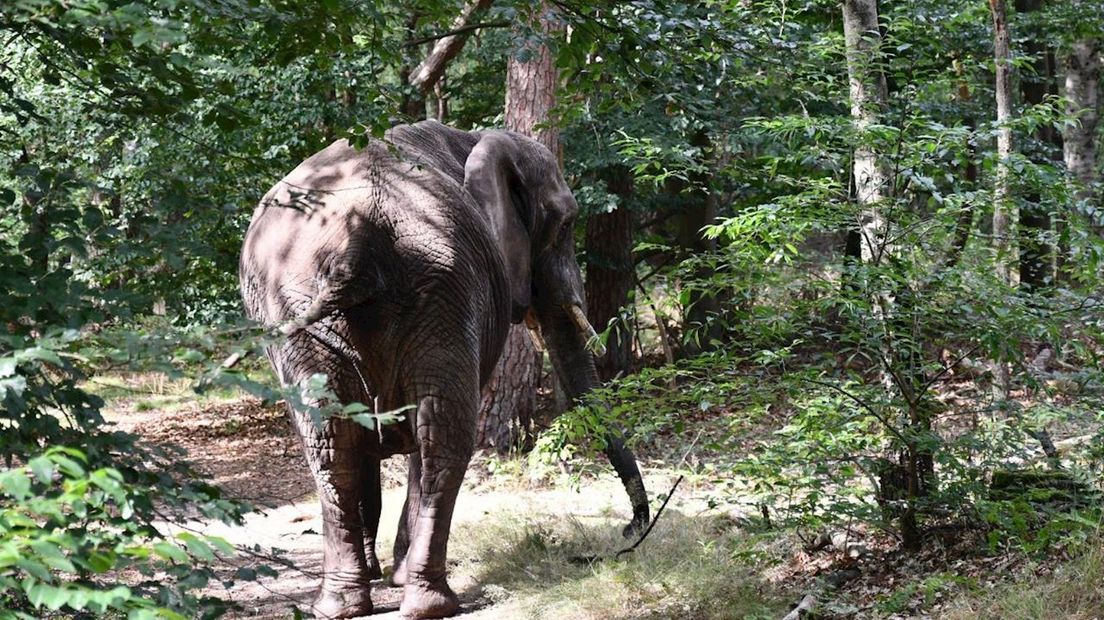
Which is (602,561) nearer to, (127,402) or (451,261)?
(451,261)

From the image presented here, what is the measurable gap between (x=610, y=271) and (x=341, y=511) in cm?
947

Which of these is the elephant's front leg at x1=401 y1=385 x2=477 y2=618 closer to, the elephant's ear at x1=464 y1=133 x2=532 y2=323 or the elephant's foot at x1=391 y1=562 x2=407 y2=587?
the elephant's foot at x1=391 y1=562 x2=407 y2=587

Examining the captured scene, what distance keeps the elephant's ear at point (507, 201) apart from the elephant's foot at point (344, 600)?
7.90ft

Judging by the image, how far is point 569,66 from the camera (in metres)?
6.12

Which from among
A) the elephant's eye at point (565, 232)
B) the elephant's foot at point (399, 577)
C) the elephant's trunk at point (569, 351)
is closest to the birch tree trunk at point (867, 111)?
the elephant's eye at point (565, 232)

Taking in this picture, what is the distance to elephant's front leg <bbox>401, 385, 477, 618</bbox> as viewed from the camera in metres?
6.98

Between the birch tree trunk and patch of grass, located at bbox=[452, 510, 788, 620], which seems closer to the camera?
the birch tree trunk

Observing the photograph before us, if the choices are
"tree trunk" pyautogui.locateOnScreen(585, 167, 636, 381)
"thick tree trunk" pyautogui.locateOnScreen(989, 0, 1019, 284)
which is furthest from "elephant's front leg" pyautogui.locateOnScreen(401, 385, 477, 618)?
"tree trunk" pyautogui.locateOnScreen(585, 167, 636, 381)

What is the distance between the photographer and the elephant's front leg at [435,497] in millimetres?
6984

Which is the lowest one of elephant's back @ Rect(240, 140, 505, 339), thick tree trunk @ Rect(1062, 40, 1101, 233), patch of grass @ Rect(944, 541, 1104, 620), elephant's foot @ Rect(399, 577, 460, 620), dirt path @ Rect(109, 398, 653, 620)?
dirt path @ Rect(109, 398, 653, 620)

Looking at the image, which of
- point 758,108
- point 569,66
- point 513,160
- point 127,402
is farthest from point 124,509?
point 127,402

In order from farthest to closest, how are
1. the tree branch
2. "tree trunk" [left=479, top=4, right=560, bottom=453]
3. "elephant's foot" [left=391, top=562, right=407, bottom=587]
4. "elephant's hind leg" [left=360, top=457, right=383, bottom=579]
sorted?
the tree branch → "tree trunk" [left=479, top=4, right=560, bottom=453] → "elephant's foot" [left=391, top=562, right=407, bottom=587] → "elephant's hind leg" [left=360, top=457, right=383, bottom=579]

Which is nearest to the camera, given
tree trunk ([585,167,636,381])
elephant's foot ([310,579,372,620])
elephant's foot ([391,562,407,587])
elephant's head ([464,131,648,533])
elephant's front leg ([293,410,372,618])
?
elephant's front leg ([293,410,372,618])

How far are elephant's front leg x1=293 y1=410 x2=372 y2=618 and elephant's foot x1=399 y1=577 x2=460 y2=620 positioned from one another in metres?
0.29
